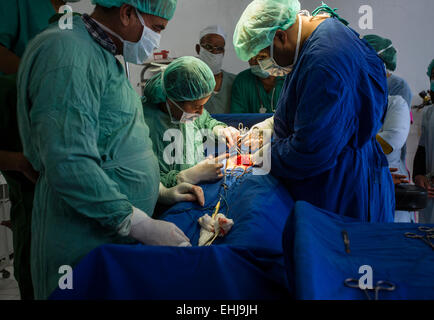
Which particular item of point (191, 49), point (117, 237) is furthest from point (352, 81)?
point (191, 49)

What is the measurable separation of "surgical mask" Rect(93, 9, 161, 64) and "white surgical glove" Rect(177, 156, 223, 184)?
0.95 meters

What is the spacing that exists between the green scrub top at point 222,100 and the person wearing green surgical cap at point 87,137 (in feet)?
7.04

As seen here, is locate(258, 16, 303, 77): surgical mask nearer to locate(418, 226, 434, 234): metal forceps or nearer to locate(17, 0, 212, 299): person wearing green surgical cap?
locate(17, 0, 212, 299): person wearing green surgical cap

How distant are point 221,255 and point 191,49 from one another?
332cm

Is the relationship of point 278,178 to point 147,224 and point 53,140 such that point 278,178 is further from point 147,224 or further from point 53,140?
point 53,140

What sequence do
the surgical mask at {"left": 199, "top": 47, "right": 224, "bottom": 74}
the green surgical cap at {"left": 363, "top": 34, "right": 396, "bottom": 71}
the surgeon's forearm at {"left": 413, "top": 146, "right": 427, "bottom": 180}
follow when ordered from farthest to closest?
the surgeon's forearm at {"left": 413, "top": 146, "right": 427, "bottom": 180}, the surgical mask at {"left": 199, "top": 47, "right": 224, "bottom": 74}, the green surgical cap at {"left": 363, "top": 34, "right": 396, "bottom": 71}

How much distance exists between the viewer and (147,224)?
1.11 metres

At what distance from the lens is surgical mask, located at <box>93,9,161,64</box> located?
119cm

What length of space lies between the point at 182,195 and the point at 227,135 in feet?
2.80

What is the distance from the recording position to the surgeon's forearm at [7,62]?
1402 millimetres

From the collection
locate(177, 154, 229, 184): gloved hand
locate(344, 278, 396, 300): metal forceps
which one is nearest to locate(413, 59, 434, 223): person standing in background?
locate(177, 154, 229, 184): gloved hand

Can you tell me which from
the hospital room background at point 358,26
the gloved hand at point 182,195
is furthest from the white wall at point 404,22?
the gloved hand at point 182,195

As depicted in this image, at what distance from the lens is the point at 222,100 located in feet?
11.3

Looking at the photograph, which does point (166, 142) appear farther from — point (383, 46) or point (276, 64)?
point (383, 46)
